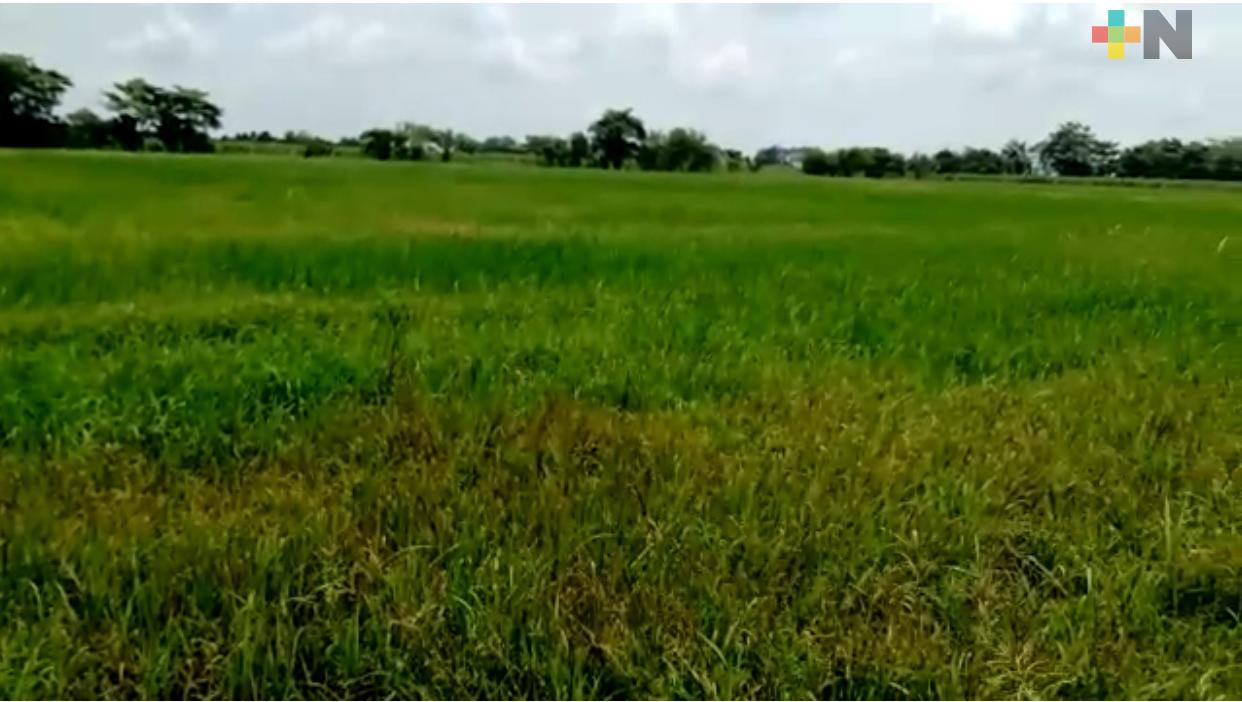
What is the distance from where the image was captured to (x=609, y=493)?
3307 mm

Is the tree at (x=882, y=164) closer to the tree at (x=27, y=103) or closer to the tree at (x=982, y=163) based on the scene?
the tree at (x=982, y=163)

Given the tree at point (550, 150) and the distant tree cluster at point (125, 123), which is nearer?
the distant tree cluster at point (125, 123)

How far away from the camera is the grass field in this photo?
2.45 m

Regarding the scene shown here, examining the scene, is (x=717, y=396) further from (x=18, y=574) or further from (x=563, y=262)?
(x=563, y=262)

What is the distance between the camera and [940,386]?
197 inches

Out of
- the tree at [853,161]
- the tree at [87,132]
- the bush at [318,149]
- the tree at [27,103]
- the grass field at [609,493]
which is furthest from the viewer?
the tree at [853,161]

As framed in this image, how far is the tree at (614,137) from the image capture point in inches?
1863

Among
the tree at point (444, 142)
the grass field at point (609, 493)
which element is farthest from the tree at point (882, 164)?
the grass field at point (609, 493)

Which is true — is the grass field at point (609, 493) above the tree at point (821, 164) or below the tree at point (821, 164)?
below

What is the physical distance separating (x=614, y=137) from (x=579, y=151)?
2.02 meters

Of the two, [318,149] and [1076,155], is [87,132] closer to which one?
[318,149]

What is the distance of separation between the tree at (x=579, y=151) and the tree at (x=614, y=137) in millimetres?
405

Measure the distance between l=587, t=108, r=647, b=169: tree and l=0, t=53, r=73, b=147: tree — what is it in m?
26.0

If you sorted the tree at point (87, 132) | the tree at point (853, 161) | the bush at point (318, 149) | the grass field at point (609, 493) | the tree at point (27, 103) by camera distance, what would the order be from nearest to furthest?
the grass field at point (609, 493), the tree at point (27, 103), the tree at point (87, 132), the bush at point (318, 149), the tree at point (853, 161)
